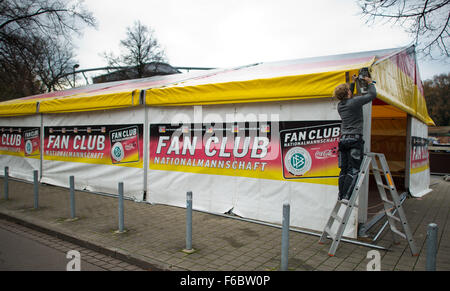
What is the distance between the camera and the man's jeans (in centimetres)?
450

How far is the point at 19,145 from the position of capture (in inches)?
472

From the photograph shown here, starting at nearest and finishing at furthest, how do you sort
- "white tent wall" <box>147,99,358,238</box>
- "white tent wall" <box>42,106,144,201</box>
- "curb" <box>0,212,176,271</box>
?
"curb" <box>0,212,176,271</box> < "white tent wall" <box>147,99,358,238</box> < "white tent wall" <box>42,106,144,201</box>

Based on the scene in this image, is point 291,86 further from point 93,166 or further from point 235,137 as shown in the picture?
point 93,166

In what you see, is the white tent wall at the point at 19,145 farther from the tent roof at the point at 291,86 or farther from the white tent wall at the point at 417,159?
the white tent wall at the point at 417,159

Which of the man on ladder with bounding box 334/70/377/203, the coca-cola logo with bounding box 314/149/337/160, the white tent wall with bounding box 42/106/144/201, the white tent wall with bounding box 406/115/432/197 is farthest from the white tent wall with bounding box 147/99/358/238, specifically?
the white tent wall with bounding box 406/115/432/197

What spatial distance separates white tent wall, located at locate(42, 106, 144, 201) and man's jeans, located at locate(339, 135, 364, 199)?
518 centimetres

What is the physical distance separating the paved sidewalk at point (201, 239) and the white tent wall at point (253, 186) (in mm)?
303

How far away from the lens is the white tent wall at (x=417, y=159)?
9102mm

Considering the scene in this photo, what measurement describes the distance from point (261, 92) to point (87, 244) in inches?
163

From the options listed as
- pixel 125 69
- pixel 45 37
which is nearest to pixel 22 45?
pixel 45 37

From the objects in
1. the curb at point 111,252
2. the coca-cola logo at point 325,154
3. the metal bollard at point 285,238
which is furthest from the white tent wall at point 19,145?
the metal bollard at point 285,238

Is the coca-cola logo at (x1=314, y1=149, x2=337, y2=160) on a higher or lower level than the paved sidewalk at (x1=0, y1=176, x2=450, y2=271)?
higher

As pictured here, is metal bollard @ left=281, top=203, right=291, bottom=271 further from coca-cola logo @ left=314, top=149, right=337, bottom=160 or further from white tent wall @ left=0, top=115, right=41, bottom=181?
white tent wall @ left=0, top=115, right=41, bottom=181

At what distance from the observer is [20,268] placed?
13.6 ft
